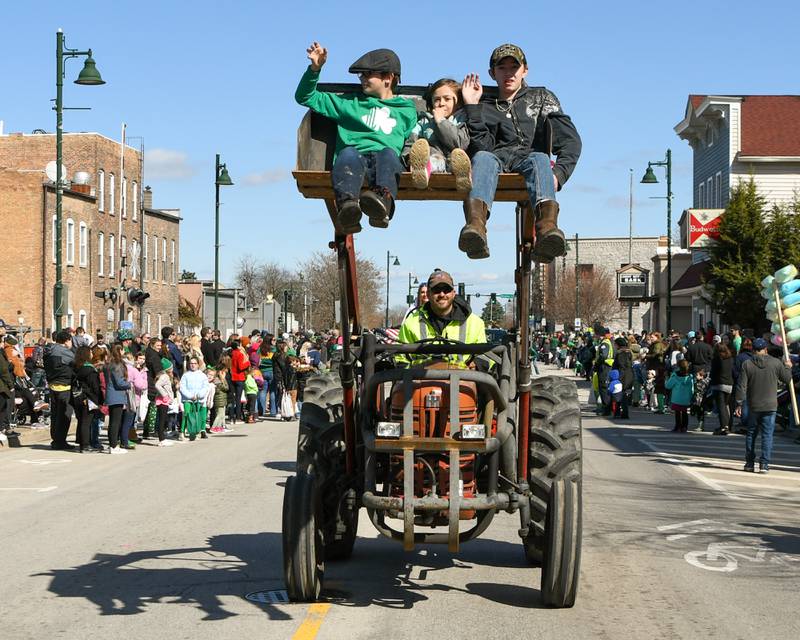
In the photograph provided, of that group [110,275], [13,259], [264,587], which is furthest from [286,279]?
[264,587]

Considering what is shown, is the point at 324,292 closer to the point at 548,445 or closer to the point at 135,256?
the point at 135,256

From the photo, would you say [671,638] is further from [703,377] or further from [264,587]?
[703,377]

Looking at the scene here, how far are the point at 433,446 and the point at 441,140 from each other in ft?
6.16

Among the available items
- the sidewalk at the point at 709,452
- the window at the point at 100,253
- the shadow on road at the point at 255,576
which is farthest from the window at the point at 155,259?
the shadow on road at the point at 255,576

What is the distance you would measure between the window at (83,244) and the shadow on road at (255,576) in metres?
49.6

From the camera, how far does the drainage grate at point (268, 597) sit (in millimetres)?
8508

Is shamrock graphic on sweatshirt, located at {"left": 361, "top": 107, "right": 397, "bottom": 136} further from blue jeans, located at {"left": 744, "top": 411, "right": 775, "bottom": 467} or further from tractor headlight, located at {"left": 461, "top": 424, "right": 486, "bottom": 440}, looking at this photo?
blue jeans, located at {"left": 744, "top": 411, "right": 775, "bottom": 467}

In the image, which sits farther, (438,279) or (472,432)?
(438,279)

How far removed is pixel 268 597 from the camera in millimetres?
8664

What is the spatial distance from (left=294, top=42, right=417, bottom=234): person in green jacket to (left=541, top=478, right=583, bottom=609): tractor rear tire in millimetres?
2158

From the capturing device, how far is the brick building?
5481cm

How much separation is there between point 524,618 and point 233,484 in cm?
869

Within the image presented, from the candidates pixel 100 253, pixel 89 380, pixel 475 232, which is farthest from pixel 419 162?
pixel 100 253

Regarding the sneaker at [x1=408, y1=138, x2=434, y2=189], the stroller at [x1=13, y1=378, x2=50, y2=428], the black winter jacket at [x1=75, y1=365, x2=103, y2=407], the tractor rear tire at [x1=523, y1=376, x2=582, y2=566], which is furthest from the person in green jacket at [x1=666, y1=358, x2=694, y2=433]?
the sneaker at [x1=408, y1=138, x2=434, y2=189]
